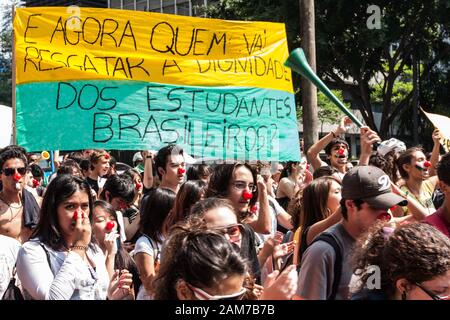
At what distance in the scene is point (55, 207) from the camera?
132 inches

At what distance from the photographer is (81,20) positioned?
618cm

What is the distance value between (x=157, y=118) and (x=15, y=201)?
1.64 metres

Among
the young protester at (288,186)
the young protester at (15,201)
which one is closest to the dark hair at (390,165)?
the young protester at (288,186)

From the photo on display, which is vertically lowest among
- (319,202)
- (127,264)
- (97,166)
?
(127,264)

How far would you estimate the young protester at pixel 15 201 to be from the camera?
498cm

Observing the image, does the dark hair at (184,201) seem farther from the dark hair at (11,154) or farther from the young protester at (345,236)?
the dark hair at (11,154)

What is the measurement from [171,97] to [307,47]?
10.5ft

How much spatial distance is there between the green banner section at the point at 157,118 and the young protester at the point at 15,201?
57cm

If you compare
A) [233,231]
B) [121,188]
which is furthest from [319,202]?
[121,188]

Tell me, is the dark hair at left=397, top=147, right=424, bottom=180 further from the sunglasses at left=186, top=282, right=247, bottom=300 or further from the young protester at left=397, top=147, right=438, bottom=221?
the sunglasses at left=186, top=282, right=247, bottom=300

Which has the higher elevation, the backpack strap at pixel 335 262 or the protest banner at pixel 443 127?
the protest banner at pixel 443 127

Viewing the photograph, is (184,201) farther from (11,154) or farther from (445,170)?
(11,154)

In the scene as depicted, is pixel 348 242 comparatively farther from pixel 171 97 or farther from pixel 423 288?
pixel 171 97
